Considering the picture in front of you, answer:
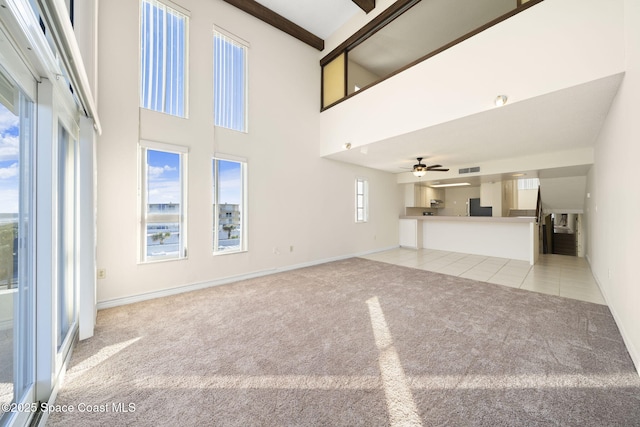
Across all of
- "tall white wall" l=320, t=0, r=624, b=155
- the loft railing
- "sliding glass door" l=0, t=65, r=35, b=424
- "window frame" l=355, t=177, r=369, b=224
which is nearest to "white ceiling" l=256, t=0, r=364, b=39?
the loft railing

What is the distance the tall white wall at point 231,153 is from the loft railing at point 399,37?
0.60 meters

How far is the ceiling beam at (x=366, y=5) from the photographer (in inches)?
174

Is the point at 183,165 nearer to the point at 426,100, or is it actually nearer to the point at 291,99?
the point at 291,99

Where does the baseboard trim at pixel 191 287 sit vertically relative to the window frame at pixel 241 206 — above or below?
below

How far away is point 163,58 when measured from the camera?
3619 millimetres

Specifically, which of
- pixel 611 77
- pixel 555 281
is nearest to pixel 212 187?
pixel 611 77

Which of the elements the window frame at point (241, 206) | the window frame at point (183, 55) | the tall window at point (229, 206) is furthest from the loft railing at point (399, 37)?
the window frame at point (183, 55)

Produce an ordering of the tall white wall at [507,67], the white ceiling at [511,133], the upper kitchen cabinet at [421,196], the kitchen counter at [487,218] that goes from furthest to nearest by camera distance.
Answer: the upper kitchen cabinet at [421,196] → the kitchen counter at [487,218] → the white ceiling at [511,133] → the tall white wall at [507,67]

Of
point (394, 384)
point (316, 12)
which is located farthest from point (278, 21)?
point (394, 384)

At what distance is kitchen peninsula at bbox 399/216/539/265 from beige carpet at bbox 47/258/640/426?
322cm

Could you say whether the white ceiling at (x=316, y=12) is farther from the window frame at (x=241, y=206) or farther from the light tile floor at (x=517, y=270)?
the light tile floor at (x=517, y=270)

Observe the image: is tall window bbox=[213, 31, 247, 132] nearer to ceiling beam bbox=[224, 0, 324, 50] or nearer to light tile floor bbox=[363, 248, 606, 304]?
ceiling beam bbox=[224, 0, 324, 50]

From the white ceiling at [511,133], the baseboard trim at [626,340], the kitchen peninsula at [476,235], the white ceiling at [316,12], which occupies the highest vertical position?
the white ceiling at [316,12]

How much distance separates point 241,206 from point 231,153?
96 cm
